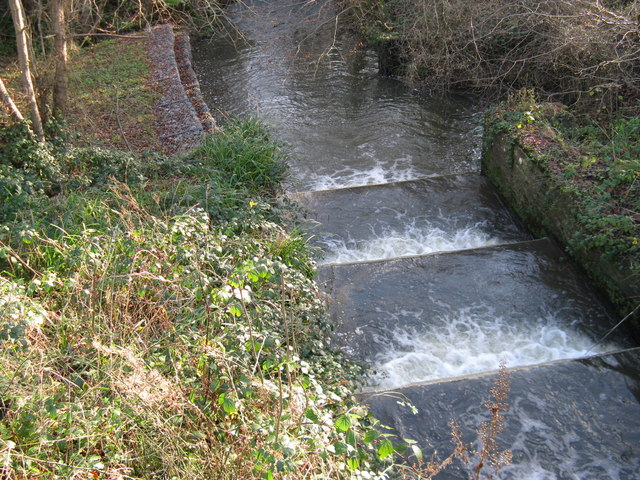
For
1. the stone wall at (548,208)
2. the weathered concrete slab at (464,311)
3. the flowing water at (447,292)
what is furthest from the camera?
the stone wall at (548,208)

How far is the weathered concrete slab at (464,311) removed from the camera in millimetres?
5391

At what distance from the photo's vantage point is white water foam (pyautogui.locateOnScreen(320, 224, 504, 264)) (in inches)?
280

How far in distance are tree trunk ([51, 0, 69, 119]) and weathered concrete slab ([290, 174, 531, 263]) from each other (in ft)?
13.0

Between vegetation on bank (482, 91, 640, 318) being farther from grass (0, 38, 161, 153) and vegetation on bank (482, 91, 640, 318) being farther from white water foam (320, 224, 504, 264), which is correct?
grass (0, 38, 161, 153)

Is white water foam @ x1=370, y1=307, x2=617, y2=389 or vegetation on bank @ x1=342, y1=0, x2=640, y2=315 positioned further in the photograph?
vegetation on bank @ x1=342, y1=0, x2=640, y2=315

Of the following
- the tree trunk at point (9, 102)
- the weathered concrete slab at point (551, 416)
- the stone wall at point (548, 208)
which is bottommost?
the weathered concrete slab at point (551, 416)

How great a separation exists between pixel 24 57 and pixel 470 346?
A: 6.64 meters

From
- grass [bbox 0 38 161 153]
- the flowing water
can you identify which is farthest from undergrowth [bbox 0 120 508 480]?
grass [bbox 0 38 161 153]

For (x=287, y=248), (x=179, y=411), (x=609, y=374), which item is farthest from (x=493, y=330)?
(x=179, y=411)

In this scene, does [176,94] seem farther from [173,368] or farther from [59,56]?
[173,368]

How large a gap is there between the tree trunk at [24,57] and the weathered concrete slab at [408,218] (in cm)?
369

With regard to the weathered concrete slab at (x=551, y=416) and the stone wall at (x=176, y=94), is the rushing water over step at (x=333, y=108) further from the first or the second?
the weathered concrete slab at (x=551, y=416)

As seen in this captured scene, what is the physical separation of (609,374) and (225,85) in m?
10.6

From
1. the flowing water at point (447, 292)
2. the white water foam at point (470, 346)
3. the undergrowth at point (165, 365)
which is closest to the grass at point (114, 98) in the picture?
the flowing water at point (447, 292)
